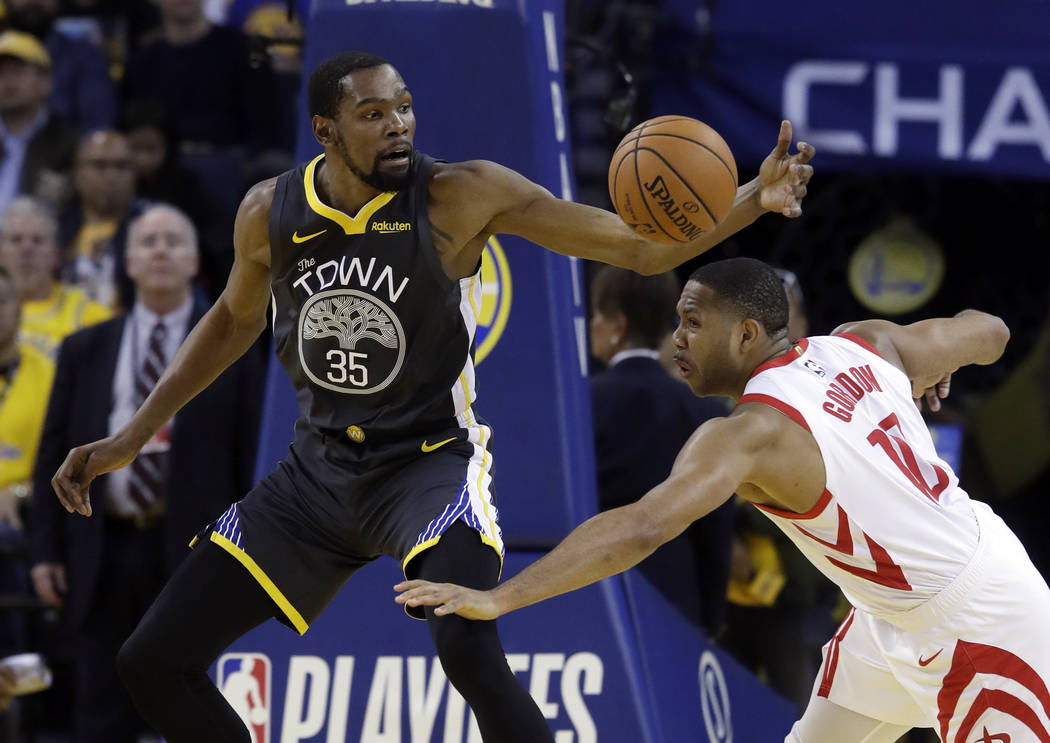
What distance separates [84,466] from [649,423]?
2048 millimetres

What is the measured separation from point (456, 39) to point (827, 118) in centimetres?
272

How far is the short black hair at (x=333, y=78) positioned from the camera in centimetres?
415

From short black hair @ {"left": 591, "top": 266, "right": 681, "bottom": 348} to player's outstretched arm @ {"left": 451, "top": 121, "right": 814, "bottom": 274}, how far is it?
1.56m

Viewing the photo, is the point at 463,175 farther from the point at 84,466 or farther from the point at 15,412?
the point at 15,412

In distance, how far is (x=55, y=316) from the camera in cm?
745

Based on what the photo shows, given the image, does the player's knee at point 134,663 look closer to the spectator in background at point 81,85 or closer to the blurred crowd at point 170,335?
the blurred crowd at point 170,335

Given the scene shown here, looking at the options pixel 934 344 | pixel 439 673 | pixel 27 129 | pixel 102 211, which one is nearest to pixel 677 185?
pixel 934 344

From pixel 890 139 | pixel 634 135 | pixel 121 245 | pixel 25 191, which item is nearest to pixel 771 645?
pixel 890 139

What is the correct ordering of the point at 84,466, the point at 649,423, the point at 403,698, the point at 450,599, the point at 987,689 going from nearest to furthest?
the point at 450,599
the point at 987,689
the point at 84,466
the point at 403,698
the point at 649,423

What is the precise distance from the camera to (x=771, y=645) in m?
6.46

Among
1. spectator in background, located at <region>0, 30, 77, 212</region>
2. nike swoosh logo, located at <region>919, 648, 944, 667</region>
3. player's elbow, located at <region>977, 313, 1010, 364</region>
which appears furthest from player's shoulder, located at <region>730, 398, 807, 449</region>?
spectator in background, located at <region>0, 30, 77, 212</region>

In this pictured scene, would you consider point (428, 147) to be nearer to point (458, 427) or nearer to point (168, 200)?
point (458, 427)

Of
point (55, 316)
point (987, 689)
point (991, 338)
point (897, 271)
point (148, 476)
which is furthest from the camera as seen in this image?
point (897, 271)

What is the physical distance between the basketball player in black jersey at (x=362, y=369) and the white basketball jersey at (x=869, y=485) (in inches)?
17.0
